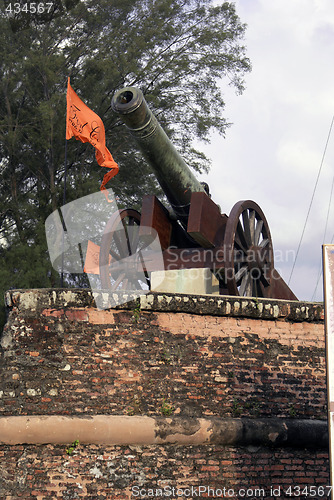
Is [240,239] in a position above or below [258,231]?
below

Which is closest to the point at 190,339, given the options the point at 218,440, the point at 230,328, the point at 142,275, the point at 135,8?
the point at 230,328

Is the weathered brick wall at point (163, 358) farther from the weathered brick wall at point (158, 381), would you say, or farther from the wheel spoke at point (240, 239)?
the wheel spoke at point (240, 239)

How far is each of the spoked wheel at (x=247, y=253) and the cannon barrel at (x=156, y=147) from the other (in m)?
0.67

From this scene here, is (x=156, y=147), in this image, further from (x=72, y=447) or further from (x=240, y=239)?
(x=72, y=447)

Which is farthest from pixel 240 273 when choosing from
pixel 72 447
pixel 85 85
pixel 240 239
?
pixel 85 85

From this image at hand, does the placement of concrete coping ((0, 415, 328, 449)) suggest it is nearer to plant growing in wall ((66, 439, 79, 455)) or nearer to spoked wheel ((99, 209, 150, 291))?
plant growing in wall ((66, 439, 79, 455))

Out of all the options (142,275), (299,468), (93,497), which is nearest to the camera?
(93,497)

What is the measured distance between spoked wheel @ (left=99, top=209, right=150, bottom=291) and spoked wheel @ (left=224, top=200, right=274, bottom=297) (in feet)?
4.29

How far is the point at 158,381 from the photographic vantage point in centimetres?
630

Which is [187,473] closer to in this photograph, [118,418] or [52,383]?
[118,418]

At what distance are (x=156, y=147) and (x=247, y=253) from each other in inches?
70.5

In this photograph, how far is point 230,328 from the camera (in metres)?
6.76

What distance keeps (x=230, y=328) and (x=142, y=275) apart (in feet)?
8.91

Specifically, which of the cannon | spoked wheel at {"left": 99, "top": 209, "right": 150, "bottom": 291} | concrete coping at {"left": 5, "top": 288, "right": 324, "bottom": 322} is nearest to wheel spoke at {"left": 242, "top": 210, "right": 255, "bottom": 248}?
the cannon
